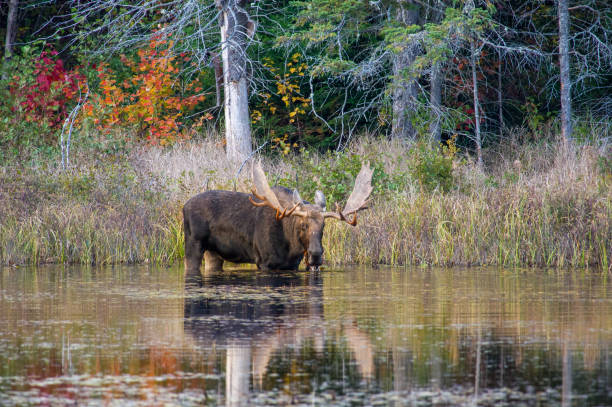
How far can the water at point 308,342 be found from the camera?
641 cm

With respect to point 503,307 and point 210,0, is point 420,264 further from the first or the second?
point 210,0

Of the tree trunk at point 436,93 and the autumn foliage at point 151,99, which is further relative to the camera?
the autumn foliage at point 151,99

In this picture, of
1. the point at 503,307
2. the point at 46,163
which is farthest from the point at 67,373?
the point at 46,163

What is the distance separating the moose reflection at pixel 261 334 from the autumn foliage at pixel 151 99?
14.0 m

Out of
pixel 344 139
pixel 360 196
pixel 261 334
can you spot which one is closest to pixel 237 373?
pixel 261 334

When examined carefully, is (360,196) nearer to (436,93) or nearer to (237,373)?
(237,373)

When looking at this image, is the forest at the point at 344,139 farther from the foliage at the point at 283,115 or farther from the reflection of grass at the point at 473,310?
the reflection of grass at the point at 473,310

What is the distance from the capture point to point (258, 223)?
46.8ft

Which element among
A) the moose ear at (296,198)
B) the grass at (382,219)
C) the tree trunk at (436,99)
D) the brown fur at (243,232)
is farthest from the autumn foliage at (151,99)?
the moose ear at (296,198)

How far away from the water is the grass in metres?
2.38

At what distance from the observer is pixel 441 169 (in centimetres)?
1870

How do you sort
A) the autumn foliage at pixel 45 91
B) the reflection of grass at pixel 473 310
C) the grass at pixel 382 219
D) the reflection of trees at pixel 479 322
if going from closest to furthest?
the reflection of trees at pixel 479 322
the reflection of grass at pixel 473 310
the grass at pixel 382 219
the autumn foliage at pixel 45 91

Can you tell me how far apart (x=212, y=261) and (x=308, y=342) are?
6928 millimetres

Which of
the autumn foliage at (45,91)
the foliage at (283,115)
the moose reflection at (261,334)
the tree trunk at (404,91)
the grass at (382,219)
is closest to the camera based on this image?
the moose reflection at (261,334)
